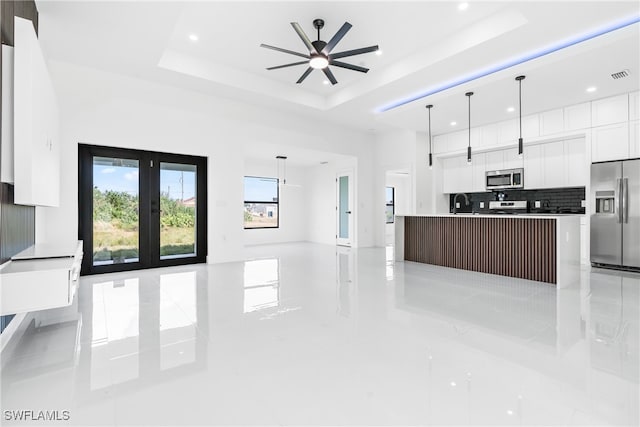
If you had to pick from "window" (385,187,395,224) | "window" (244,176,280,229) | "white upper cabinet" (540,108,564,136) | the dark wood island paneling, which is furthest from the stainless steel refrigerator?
"window" (244,176,280,229)

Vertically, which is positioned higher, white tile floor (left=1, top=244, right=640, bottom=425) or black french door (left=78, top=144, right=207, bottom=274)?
black french door (left=78, top=144, right=207, bottom=274)

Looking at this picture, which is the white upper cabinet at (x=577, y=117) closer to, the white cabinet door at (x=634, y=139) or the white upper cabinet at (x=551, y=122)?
the white upper cabinet at (x=551, y=122)

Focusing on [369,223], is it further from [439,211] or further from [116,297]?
[116,297]

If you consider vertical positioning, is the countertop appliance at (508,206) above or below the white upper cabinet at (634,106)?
below

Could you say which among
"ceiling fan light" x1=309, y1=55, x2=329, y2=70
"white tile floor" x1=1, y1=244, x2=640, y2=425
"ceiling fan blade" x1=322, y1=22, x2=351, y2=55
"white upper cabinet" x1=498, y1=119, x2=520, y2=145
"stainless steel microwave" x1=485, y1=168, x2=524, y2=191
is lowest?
"white tile floor" x1=1, y1=244, x2=640, y2=425

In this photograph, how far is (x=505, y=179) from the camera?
676 cm

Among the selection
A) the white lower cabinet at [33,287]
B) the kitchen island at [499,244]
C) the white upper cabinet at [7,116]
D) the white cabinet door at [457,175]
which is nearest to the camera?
the white lower cabinet at [33,287]

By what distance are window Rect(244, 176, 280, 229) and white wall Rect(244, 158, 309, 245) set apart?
14 cm

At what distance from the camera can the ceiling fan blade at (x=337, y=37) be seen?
3.52 m

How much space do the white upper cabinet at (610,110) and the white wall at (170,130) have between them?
16.4 feet

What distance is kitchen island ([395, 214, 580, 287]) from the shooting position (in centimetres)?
435

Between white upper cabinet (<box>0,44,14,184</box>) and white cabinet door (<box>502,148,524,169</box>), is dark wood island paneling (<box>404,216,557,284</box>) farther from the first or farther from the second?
white upper cabinet (<box>0,44,14,184</box>)

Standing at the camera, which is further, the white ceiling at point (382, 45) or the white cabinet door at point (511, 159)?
the white cabinet door at point (511, 159)

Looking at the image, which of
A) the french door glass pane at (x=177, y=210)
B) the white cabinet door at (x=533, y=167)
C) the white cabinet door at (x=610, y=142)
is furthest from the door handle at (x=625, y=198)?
the french door glass pane at (x=177, y=210)
